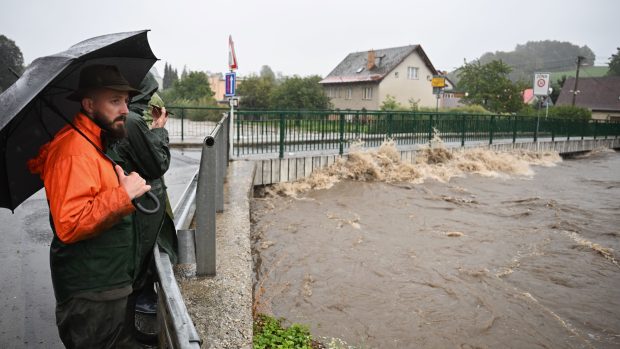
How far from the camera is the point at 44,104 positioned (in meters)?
2.13

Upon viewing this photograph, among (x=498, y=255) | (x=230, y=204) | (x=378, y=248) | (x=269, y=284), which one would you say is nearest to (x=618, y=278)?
(x=498, y=255)

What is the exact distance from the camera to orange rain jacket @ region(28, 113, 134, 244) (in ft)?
5.77

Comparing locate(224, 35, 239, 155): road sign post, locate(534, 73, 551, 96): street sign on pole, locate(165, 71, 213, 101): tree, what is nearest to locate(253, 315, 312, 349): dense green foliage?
locate(224, 35, 239, 155): road sign post

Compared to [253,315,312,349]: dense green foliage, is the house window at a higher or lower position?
higher

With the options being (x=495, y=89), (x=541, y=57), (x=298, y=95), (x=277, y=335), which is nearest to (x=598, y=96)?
(x=495, y=89)

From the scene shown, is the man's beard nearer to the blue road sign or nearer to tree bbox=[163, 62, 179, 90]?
the blue road sign

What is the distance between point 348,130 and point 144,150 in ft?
31.9

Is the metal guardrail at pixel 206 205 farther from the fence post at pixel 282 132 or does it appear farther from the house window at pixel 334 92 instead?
the house window at pixel 334 92

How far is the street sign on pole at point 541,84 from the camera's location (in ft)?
81.4

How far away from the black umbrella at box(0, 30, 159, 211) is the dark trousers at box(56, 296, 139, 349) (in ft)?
1.93

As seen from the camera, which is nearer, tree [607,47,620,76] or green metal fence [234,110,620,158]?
green metal fence [234,110,620,158]

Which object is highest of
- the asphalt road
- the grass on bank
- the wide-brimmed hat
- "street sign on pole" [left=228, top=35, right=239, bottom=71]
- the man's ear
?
"street sign on pole" [left=228, top=35, right=239, bottom=71]

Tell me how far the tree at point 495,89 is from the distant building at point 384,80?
5.48m

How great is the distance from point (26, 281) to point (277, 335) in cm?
260
